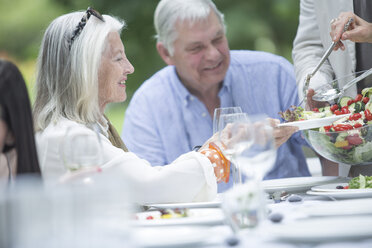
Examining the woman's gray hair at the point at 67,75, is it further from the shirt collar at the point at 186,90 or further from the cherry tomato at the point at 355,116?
the shirt collar at the point at 186,90

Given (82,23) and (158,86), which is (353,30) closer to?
(82,23)

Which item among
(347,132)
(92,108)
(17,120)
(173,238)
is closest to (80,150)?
(17,120)

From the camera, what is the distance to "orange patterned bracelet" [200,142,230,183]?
1963 mm

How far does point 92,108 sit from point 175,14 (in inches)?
57.3

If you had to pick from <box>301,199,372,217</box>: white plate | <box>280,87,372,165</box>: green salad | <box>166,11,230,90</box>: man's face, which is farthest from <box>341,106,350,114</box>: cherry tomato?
<box>166,11,230,90</box>: man's face

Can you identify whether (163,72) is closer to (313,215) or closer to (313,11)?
(313,11)

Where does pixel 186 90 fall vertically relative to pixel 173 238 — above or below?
above

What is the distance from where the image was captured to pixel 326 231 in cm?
110

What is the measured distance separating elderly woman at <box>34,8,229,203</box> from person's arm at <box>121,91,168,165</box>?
1119 millimetres

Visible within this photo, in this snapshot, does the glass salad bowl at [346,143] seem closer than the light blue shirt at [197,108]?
Yes

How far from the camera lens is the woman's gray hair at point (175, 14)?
10.7 ft

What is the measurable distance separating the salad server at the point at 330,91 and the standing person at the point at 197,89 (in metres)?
1.02

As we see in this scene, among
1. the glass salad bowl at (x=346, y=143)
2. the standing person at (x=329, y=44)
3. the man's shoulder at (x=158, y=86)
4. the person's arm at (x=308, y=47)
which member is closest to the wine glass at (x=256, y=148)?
the glass salad bowl at (x=346, y=143)

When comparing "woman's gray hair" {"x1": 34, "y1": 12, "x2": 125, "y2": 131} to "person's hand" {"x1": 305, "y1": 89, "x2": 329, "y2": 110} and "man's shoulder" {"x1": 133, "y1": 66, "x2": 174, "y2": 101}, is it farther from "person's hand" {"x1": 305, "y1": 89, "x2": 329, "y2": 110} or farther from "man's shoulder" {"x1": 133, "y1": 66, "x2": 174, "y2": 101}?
"man's shoulder" {"x1": 133, "y1": 66, "x2": 174, "y2": 101}
